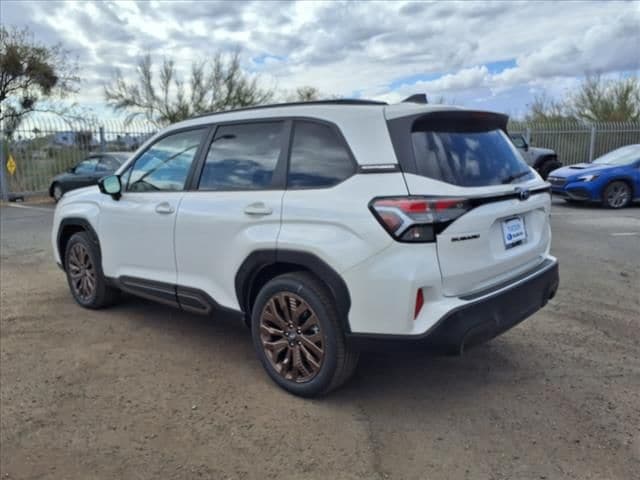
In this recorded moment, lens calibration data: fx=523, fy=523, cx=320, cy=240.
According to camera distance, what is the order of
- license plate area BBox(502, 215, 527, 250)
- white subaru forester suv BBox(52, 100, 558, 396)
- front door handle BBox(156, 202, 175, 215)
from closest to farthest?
white subaru forester suv BBox(52, 100, 558, 396) < license plate area BBox(502, 215, 527, 250) < front door handle BBox(156, 202, 175, 215)

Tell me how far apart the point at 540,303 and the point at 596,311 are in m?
1.84

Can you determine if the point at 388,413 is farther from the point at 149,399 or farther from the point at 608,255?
the point at 608,255

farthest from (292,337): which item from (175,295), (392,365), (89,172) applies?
(89,172)

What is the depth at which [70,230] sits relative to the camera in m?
5.33

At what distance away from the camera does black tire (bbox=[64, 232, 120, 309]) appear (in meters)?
4.93

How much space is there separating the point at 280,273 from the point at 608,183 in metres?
10.5

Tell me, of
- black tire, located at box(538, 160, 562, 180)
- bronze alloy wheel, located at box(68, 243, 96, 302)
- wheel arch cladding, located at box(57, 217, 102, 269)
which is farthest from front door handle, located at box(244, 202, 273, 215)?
black tire, located at box(538, 160, 562, 180)

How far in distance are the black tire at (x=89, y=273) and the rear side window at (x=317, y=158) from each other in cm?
254

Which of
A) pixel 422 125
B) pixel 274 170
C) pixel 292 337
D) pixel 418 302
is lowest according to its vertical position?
pixel 292 337

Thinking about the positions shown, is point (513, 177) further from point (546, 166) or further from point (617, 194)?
point (546, 166)

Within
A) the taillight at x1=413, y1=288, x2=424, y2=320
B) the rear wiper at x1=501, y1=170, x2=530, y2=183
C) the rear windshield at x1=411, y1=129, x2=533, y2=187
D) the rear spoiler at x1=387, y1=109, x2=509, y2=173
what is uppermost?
the rear spoiler at x1=387, y1=109, x2=509, y2=173

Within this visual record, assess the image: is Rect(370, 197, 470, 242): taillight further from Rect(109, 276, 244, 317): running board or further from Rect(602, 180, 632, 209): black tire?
Rect(602, 180, 632, 209): black tire

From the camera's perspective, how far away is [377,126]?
304 cm

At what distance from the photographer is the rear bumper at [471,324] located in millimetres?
2797
